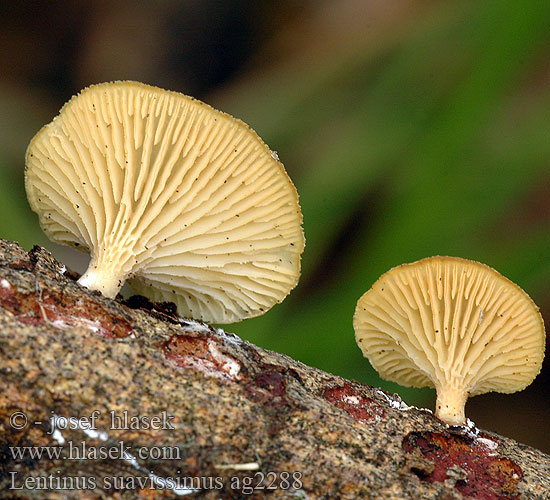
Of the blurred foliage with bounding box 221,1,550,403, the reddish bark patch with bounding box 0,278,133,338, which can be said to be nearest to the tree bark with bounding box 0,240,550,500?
the reddish bark patch with bounding box 0,278,133,338

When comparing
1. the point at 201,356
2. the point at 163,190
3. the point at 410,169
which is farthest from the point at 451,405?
the point at 410,169

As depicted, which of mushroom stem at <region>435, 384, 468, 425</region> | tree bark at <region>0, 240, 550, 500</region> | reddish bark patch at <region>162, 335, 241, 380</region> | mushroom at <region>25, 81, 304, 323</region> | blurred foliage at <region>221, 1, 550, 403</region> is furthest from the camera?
blurred foliage at <region>221, 1, 550, 403</region>

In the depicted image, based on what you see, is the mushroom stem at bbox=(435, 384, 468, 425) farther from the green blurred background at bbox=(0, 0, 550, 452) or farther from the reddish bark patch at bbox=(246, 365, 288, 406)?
the green blurred background at bbox=(0, 0, 550, 452)

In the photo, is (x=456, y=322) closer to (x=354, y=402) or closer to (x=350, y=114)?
(x=354, y=402)

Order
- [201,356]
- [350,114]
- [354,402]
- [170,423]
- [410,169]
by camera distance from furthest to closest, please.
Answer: [350,114], [410,169], [354,402], [201,356], [170,423]

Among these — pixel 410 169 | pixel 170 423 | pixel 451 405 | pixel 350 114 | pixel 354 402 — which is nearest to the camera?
pixel 170 423

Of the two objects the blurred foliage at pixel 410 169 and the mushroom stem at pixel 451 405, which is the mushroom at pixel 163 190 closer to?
the mushroom stem at pixel 451 405
